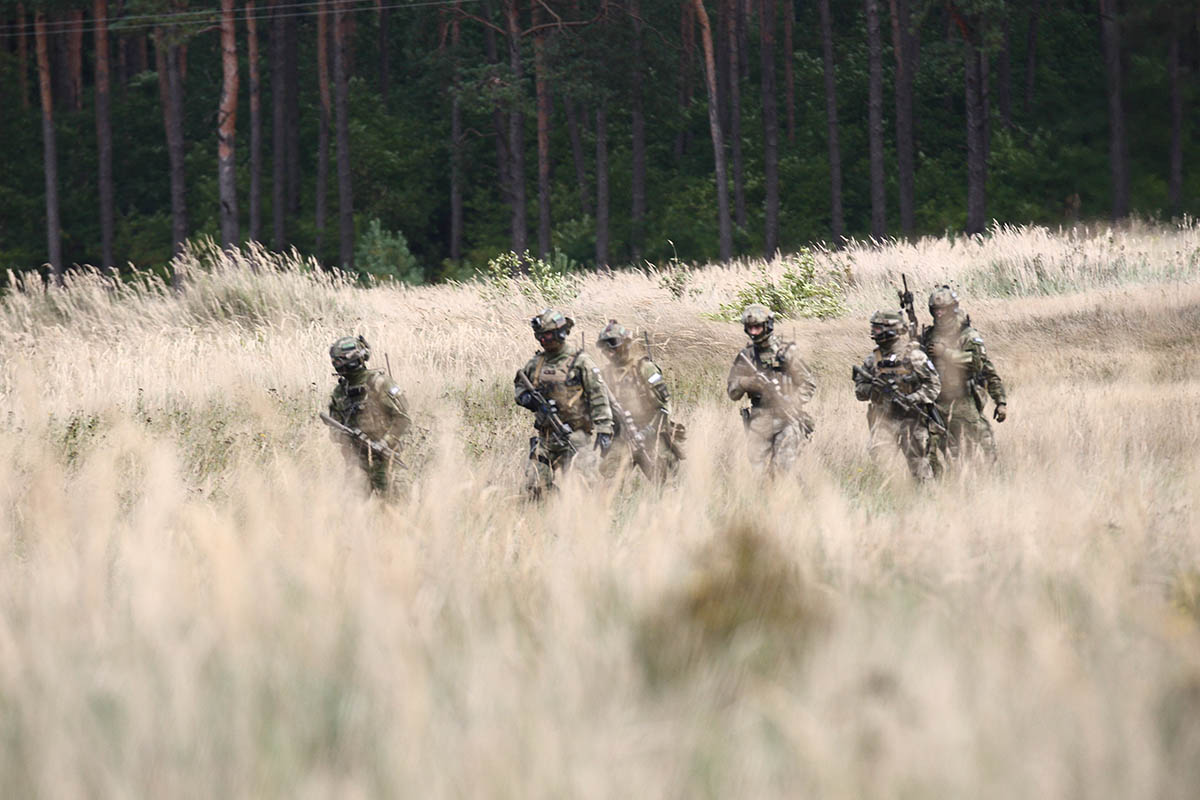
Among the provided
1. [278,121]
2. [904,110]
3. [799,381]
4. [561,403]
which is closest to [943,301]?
[799,381]

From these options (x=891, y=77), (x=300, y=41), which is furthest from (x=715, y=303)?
(x=300, y=41)

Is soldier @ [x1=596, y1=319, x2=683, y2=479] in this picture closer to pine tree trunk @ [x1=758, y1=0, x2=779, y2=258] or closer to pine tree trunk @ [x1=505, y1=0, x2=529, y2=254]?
pine tree trunk @ [x1=505, y1=0, x2=529, y2=254]

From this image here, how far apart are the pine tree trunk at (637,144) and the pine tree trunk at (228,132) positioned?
9.22 meters

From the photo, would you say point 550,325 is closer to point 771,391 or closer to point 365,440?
point 365,440

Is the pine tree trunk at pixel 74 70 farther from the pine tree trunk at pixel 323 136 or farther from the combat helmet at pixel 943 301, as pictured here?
the combat helmet at pixel 943 301

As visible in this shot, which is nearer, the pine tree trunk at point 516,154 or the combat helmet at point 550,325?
the combat helmet at point 550,325

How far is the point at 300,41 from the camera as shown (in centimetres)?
4447

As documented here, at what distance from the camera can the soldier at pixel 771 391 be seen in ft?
29.2

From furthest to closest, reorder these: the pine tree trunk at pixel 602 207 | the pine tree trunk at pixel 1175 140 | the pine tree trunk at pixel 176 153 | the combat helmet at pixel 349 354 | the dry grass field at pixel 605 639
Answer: the pine tree trunk at pixel 602 207 < the pine tree trunk at pixel 1175 140 < the pine tree trunk at pixel 176 153 < the combat helmet at pixel 349 354 < the dry grass field at pixel 605 639

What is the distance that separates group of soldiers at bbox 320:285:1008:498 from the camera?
7.81m

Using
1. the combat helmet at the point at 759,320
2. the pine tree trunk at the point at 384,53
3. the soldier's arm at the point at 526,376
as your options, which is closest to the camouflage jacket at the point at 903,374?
the combat helmet at the point at 759,320

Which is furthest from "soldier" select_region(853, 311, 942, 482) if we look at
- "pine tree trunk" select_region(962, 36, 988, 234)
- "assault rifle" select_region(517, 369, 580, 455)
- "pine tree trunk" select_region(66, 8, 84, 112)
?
"pine tree trunk" select_region(66, 8, 84, 112)

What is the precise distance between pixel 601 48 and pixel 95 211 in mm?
18243

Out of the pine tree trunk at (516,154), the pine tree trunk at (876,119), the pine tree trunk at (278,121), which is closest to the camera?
the pine tree trunk at (876,119)
